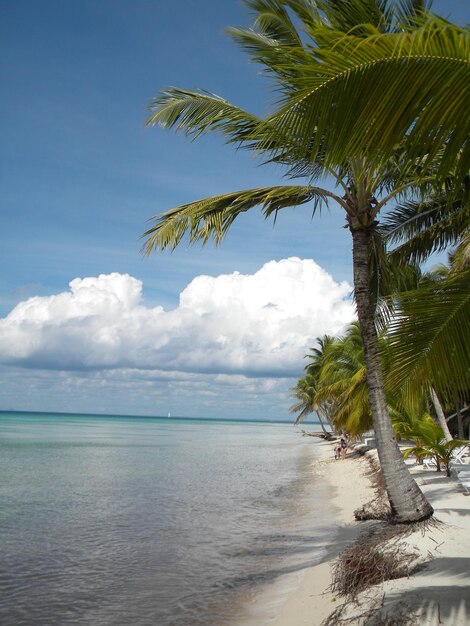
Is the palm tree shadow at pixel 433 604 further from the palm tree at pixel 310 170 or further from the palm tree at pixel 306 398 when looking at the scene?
the palm tree at pixel 306 398

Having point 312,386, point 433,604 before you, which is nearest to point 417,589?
point 433,604

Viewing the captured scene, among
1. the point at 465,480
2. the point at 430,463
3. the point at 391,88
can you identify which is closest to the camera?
the point at 391,88

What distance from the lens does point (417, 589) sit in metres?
4.65

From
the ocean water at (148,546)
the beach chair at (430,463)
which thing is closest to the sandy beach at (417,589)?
the ocean water at (148,546)

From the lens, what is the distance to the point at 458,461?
14523mm

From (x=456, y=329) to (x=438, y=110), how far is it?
69.5 inches

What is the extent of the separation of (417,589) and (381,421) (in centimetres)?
259

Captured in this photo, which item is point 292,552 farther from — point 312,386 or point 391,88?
point 312,386

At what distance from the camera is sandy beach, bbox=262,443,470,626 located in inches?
163

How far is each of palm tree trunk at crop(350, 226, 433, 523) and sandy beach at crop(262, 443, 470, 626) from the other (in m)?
0.30

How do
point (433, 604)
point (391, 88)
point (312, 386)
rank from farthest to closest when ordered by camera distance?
point (312, 386)
point (433, 604)
point (391, 88)

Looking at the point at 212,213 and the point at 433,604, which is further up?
the point at 212,213

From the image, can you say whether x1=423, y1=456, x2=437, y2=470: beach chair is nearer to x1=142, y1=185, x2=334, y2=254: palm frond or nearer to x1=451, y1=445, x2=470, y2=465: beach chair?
x1=451, y1=445, x2=470, y2=465: beach chair

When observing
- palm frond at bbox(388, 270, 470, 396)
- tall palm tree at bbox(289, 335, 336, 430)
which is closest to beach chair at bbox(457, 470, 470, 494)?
palm frond at bbox(388, 270, 470, 396)
